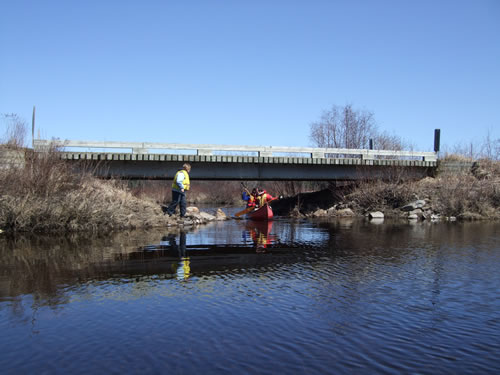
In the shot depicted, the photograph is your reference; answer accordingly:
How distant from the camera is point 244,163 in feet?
101

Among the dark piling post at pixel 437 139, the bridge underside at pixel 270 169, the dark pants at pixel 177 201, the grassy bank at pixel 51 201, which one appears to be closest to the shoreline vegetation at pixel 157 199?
the grassy bank at pixel 51 201

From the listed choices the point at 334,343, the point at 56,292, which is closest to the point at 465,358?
the point at 334,343

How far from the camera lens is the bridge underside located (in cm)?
2827

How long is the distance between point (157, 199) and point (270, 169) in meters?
7.92

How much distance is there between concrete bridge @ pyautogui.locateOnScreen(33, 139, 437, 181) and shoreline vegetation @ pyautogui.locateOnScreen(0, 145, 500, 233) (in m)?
1.19

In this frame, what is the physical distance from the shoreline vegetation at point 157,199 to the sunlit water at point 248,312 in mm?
4782

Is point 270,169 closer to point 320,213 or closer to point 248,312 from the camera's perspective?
point 320,213

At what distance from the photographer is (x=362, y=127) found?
161 ft

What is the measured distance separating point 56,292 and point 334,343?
517cm

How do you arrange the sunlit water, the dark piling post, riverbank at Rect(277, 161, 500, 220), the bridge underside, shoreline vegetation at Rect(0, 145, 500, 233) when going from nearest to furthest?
the sunlit water < shoreline vegetation at Rect(0, 145, 500, 233) < the bridge underside < riverbank at Rect(277, 161, 500, 220) < the dark piling post

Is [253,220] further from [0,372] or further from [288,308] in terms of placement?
[0,372]

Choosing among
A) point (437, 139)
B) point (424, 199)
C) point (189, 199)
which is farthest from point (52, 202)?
point (189, 199)

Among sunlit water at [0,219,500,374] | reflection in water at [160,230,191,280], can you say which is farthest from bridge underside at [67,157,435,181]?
sunlit water at [0,219,500,374]

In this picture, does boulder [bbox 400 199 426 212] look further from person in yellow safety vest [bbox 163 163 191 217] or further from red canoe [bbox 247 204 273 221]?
person in yellow safety vest [bbox 163 163 191 217]
